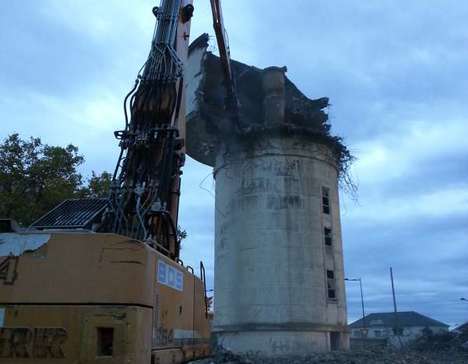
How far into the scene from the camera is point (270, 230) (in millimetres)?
23812

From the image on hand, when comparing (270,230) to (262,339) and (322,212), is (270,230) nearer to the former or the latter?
(322,212)

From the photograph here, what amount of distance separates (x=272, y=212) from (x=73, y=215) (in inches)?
653

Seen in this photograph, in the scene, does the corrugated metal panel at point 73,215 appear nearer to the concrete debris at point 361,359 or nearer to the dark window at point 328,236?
the concrete debris at point 361,359

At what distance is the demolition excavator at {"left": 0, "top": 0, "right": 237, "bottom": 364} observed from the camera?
530 cm

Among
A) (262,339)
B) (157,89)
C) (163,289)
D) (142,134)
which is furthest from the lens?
(262,339)

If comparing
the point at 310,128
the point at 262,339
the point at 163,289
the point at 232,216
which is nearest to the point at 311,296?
the point at 262,339

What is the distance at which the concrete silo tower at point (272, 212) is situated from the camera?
22859 millimetres

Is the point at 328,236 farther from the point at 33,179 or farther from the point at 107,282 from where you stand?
the point at 107,282

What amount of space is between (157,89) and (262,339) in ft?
52.7

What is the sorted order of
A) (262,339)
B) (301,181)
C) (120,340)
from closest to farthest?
(120,340) < (262,339) < (301,181)

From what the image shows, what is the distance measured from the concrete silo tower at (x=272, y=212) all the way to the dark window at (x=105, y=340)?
18068mm

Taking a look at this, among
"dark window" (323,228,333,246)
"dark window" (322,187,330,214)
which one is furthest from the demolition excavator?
"dark window" (322,187,330,214)

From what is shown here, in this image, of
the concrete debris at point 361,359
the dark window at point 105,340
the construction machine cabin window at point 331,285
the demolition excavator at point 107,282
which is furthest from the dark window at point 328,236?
the dark window at point 105,340

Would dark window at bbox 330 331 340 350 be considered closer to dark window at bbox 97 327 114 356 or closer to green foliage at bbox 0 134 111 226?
green foliage at bbox 0 134 111 226
